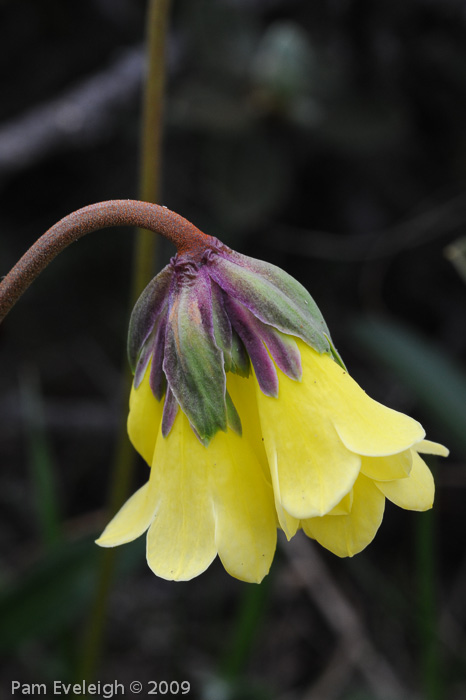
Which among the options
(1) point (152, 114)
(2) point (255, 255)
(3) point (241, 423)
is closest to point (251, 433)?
(3) point (241, 423)

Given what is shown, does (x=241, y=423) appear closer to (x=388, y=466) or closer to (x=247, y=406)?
(x=247, y=406)

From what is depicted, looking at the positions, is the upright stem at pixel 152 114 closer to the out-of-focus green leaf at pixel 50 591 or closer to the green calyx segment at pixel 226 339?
the green calyx segment at pixel 226 339

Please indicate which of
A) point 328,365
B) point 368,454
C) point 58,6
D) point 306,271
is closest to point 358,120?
point 306,271

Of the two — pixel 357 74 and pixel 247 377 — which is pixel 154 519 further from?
pixel 357 74

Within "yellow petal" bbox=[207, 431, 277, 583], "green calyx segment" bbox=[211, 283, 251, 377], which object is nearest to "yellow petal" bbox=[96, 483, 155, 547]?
"yellow petal" bbox=[207, 431, 277, 583]

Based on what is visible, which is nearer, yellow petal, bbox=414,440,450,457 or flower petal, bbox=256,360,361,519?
flower petal, bbox=256,360,361,519

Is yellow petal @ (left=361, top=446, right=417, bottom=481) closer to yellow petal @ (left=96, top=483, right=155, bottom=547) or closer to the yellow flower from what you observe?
the yellow flower
